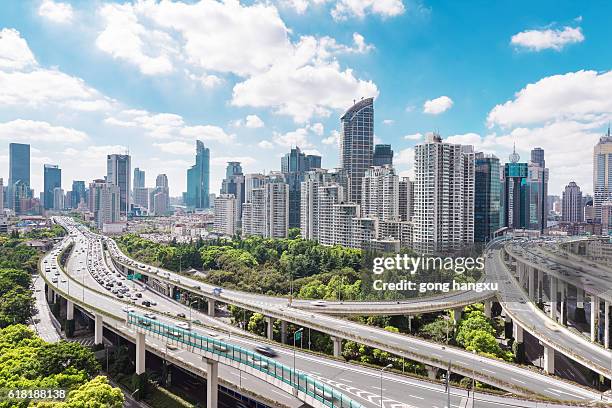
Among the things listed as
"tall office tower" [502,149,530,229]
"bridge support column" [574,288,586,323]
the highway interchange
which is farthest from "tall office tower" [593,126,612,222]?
the highway interchange

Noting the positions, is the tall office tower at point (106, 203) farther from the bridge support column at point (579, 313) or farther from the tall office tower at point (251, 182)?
the bridge support column at point (579, 313)

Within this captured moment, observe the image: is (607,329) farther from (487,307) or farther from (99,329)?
(99,329)

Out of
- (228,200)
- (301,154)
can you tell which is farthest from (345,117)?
(301,154)

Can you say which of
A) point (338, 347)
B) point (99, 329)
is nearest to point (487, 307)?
point (338, 347)

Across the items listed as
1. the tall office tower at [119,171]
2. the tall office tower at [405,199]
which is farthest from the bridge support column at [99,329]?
the tall office tower at [119,171]

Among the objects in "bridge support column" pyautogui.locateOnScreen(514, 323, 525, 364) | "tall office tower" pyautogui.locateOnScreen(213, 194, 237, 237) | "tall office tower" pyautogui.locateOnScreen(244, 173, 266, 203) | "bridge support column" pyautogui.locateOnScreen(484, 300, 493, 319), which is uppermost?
"tall office tower" pyautogui.locateOnScreen(244, 173, 266, 203)

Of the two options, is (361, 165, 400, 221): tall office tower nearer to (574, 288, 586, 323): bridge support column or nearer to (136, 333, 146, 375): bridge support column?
(574, 288, 586, 323): bridge support column
